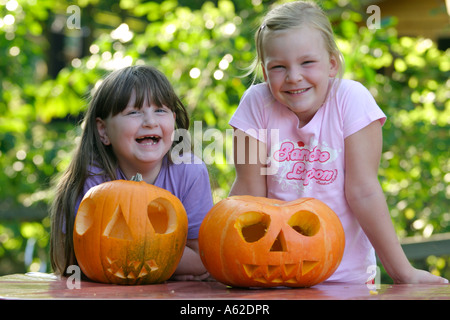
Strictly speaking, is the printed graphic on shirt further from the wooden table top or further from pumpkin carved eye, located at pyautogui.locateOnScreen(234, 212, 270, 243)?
the wooden table top

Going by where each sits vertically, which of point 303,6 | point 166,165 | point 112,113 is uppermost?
point 303,6

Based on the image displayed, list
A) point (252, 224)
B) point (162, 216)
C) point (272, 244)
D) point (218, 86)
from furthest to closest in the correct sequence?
point (218, 86)
point (162, 216)
point (252, 224)
point (272, 244)

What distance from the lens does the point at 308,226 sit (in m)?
1.64

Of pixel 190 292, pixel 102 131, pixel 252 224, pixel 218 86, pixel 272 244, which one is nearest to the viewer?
pixel 190 292

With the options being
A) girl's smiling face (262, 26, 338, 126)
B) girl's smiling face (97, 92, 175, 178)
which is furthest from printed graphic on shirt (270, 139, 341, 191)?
girl's smiling face (97, 92, 175, 178)

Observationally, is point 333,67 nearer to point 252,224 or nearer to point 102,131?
point 252,224

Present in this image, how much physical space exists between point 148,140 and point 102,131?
208 mm

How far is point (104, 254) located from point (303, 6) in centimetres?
103

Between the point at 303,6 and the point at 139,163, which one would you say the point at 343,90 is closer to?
the point at 303,6

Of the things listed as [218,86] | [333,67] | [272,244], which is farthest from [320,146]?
[218,86]

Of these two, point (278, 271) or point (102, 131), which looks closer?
point (278, 271)

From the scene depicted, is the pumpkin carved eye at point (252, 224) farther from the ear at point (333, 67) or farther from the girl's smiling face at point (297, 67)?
the ear at point (333, 67)

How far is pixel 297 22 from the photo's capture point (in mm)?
1843
